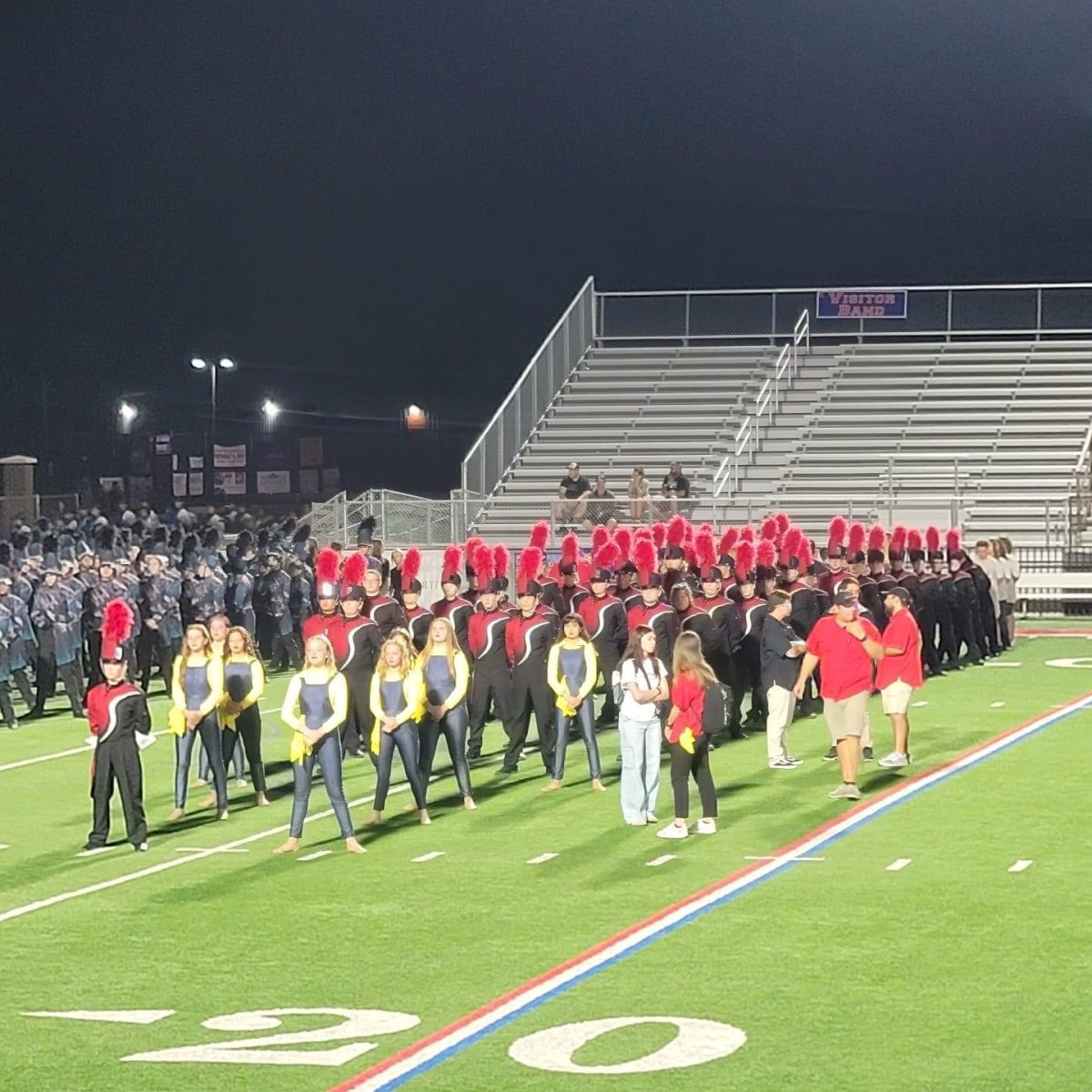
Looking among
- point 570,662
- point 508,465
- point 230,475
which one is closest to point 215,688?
point 570,662

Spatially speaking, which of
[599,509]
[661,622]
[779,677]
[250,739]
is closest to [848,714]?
[779,677]

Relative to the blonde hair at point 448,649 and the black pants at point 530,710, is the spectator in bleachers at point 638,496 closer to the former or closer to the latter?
the black pants at point 530,710

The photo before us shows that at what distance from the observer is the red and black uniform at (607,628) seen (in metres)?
19.7

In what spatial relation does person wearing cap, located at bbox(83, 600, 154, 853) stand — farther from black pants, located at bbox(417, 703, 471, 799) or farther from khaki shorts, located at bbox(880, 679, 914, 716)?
khaki shorts, located at bbox(880, 679, 914, 716)

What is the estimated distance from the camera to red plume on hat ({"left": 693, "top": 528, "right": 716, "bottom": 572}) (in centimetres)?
2348

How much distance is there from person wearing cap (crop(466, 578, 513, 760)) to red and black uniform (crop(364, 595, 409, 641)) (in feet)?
2.05

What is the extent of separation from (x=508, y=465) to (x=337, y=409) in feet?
93.8

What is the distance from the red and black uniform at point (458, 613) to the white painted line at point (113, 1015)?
9177mm

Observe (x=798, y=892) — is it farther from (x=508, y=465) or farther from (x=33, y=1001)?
(x=508, y=465)

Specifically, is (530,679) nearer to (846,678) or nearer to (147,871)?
(846,678)

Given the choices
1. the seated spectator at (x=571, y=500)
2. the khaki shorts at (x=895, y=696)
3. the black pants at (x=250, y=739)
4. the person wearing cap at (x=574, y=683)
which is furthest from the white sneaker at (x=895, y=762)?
the seated spectator at (x=571, y=500)

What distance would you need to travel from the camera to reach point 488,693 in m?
18.7

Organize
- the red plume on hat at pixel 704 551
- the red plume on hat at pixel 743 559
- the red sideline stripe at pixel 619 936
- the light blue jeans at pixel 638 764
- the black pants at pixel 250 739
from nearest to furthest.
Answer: the red sideline stripe at pixel 619 936, the light blue jeans at pixel 638 764, the black pants at pixel 250 739, the red plume on hat at pixel 704 551, the red plume on hat at pixel 743 559

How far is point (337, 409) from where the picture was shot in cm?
7075
